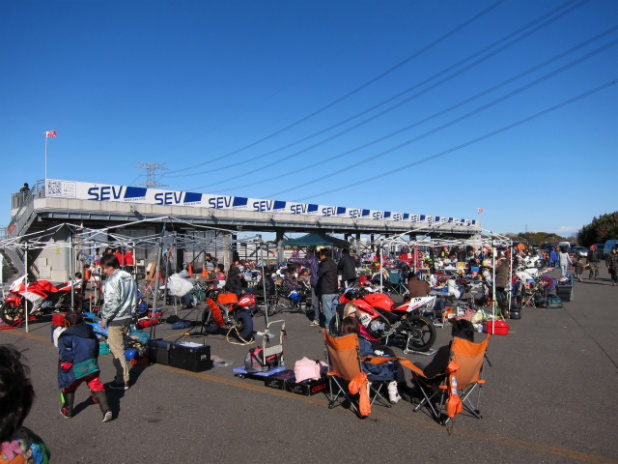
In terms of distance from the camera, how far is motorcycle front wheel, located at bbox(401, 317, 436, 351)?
7.78 metres

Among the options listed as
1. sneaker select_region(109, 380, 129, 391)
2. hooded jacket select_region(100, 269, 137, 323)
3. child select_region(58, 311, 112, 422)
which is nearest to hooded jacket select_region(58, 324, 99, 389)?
child select_region(58, 311, 112, 422)

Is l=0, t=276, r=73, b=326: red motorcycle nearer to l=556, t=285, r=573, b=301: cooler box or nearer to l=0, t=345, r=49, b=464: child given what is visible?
l=0, t=345, r=49, b=464: child

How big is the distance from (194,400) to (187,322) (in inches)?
224

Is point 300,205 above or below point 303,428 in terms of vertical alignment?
above

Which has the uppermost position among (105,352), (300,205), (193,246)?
(300,205)

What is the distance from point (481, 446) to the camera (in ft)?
13.0

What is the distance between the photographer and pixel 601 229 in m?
59.9

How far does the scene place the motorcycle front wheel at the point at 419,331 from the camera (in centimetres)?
778

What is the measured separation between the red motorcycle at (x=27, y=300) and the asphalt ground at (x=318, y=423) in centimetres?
462

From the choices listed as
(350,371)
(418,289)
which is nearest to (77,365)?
(350,371)

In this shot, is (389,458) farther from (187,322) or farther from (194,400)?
(187,322)

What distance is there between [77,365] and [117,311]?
1.25m

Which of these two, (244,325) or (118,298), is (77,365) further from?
(244,325)

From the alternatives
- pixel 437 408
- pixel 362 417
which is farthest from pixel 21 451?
pixel 437 408
